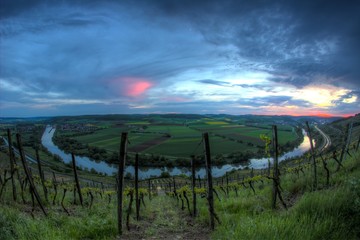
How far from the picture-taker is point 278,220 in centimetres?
584

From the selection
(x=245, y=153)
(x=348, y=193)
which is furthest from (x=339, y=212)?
(x=245, y=153)

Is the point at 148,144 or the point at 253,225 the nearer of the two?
the point at 253,225

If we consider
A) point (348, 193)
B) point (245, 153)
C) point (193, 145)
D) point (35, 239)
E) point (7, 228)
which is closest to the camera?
point (35, 239)

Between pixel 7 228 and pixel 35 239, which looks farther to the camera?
pixel 7 228

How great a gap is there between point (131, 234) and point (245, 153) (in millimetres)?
73254

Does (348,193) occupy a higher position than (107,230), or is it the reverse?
(348,193)

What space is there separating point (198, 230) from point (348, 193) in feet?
14.2

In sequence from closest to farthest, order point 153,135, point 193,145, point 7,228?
1. point 7,228
2. point 193,145
3. point 153,135

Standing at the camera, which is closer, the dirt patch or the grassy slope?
the grassy slope

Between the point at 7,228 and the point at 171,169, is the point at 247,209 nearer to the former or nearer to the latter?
the point at 7,228

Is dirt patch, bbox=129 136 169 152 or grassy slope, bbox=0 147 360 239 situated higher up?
grassy slope, bbox=0 147 360 239

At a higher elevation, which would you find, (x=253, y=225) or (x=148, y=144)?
(x=253, y=225)

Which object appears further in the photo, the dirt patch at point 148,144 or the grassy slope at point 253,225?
the dirt patch at point 148,144

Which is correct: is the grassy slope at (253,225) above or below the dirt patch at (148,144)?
above
